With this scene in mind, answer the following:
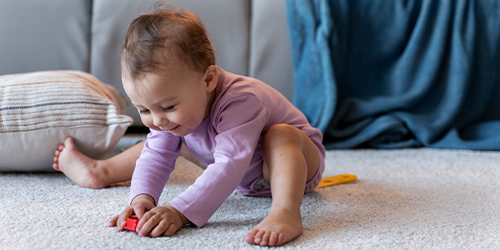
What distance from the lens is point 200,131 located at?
29.4 inches

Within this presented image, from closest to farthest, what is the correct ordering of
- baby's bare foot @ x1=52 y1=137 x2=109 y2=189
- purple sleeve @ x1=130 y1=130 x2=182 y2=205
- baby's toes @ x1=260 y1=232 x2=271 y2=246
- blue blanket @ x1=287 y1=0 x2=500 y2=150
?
baby's toes @ x1=260 y1=232 x2=271 y2=246
purple sleeve @ x1=130 y1=130 x2=182 y2=205
baby's bare foot @ x1=52 y1=137 x2=109 y2=189
blue blanket @ x1=287 y1=0 x2=500 y2=150

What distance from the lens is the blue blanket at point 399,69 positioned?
51.6 inches

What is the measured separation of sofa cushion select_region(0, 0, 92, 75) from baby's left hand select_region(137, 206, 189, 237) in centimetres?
91

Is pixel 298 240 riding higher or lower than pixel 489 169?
higher

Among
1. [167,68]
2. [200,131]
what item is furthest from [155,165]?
[167,68]

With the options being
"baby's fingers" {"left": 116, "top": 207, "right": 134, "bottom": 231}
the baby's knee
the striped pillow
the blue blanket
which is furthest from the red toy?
the blue blanket

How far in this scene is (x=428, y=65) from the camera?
133 cm

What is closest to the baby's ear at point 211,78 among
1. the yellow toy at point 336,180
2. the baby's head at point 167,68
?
the baby's head at point 167,68

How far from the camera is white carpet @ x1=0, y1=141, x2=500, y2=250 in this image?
0.60 m

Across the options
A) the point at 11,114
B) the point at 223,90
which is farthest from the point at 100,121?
the point at 223,90

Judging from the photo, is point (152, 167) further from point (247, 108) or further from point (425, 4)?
point (425, 4)

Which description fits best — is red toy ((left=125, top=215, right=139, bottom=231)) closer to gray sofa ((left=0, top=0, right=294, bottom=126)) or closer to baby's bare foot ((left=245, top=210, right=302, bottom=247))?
baby's bare foot ((left=245, top=210, right=302, bottom=247))

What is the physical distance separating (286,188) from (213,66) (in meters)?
0.22

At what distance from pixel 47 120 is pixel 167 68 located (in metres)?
0.43
